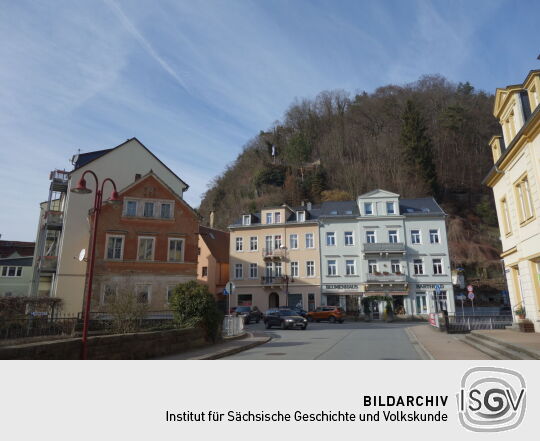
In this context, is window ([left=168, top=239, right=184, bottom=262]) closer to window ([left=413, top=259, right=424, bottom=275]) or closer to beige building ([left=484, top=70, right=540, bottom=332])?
beige building ([left=484, top=70, right=540, bottom=332])

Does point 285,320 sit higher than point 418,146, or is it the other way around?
point 418,146

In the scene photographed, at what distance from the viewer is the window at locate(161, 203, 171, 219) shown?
29538 mm

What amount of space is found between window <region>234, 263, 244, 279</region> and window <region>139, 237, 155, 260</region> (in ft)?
62.2

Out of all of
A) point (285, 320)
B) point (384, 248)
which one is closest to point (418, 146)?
point (384, 248)

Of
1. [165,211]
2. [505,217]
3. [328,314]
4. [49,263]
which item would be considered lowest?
[328,314]

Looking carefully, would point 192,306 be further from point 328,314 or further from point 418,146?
point 418,146

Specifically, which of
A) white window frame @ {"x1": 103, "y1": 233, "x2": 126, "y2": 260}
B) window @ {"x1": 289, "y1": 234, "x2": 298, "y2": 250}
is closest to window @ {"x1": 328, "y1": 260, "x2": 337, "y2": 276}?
window @ {"x1": 289, "y1": 234, "x2": 298, "y2": 250}

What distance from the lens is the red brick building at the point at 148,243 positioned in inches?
1077

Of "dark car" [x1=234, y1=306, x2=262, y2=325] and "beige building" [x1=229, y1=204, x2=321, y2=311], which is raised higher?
"beige building" [x1=229, y1=204, x2=321, y2=311]

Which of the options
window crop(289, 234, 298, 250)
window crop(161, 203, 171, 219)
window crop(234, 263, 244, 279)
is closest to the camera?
window crop(161, 203, 171, 219)

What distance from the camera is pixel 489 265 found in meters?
49.8

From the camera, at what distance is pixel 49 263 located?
30375 millimetres

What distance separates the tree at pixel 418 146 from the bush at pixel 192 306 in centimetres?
5470

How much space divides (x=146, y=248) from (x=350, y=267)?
78.3 feet
